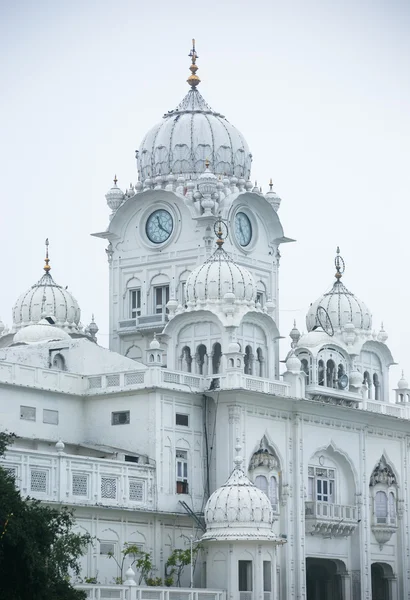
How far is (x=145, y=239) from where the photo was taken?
76688mm

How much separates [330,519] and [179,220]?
14849mm

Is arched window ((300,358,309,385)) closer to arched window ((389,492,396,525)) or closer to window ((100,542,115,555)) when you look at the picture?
arched window ((389,492,396,525))

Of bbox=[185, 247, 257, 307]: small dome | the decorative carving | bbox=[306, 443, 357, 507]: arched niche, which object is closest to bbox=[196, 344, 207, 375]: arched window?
bbox=[185, 247, 257, 307]: small dome

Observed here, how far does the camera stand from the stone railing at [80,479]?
2302 inches

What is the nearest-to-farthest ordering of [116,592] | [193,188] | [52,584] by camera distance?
[52,584], [116,592], [193,188]

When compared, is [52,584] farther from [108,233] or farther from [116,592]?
[108,233]

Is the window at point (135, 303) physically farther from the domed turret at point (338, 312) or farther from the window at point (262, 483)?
the window at point (262, 483)

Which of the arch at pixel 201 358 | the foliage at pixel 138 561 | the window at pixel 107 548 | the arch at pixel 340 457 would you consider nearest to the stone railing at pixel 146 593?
the foliage at pixel 138 561

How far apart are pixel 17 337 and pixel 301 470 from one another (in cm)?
1286

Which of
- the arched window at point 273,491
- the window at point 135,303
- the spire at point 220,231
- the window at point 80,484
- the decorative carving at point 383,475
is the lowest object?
the window at point 80,484

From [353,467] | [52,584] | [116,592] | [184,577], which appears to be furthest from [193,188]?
[52,584]

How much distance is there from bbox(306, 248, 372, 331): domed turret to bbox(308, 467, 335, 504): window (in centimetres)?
909

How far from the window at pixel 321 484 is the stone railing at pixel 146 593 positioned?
10.1m

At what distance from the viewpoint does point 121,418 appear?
6556cm
